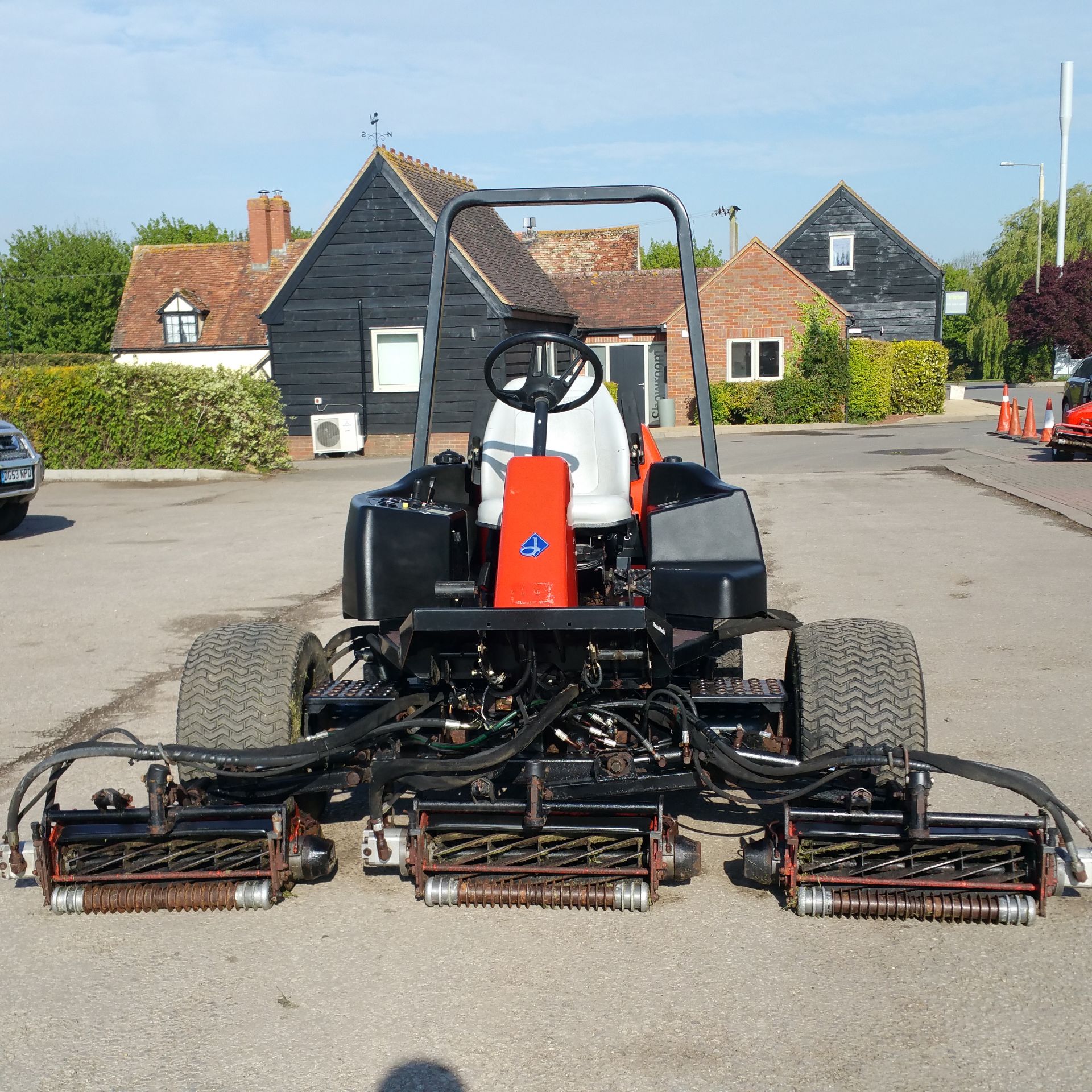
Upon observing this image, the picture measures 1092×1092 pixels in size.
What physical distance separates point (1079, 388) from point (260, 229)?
75.0ft

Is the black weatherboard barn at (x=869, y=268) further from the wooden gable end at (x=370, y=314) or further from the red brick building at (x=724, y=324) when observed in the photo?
the wooden gable end at (x=370, y=314)

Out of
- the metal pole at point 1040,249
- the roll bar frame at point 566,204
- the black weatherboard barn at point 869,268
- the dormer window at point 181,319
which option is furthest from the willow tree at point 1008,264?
the roll bar frame at point 566,204

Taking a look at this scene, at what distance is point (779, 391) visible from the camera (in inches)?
1268

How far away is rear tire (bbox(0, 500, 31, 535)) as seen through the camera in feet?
44.7

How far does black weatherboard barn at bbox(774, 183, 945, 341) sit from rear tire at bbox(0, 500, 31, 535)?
32.0 metres

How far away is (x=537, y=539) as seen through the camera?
3.92 metres

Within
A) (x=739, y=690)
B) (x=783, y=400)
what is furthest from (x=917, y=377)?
(x=739, y=690)

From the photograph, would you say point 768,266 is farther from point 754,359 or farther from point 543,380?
point 543,380

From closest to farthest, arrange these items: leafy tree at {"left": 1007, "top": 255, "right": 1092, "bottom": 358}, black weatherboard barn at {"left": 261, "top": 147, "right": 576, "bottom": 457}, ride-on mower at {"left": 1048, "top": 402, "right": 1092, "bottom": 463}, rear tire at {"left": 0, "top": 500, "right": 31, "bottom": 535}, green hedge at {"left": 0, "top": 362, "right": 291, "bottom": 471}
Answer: rear tire at {"left": 0, "top": 500, "right": 31, "bottom": 535} → ride-on mower at {"left": 1048, "top": 402, "right": 1092, "bottom": 463} → green hedge at {"left": 0, "top": 362, "right": 291, "bottom": 471} → black weatherboard barn at {"left": 261, "top": 147, "right": 576, "bottom": 457} → leafy tree at {"left": 1007, "top": 255, "right": 1092, "bottom": 358}

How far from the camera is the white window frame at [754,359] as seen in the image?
33219 millimetres

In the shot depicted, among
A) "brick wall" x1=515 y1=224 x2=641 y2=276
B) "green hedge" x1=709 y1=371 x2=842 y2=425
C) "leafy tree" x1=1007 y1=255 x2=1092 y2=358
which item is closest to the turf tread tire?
"green hedge" x1=709 y1=371 x2=842 y2=425

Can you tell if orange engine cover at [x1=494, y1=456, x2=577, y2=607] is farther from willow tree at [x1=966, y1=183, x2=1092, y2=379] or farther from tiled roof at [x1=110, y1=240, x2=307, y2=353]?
willow tree at [x1=966, y1=183, x2=1092, y2=379]

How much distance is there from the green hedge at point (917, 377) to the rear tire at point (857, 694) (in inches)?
1192

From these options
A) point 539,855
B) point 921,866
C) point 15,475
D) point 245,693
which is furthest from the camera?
point 15,475
